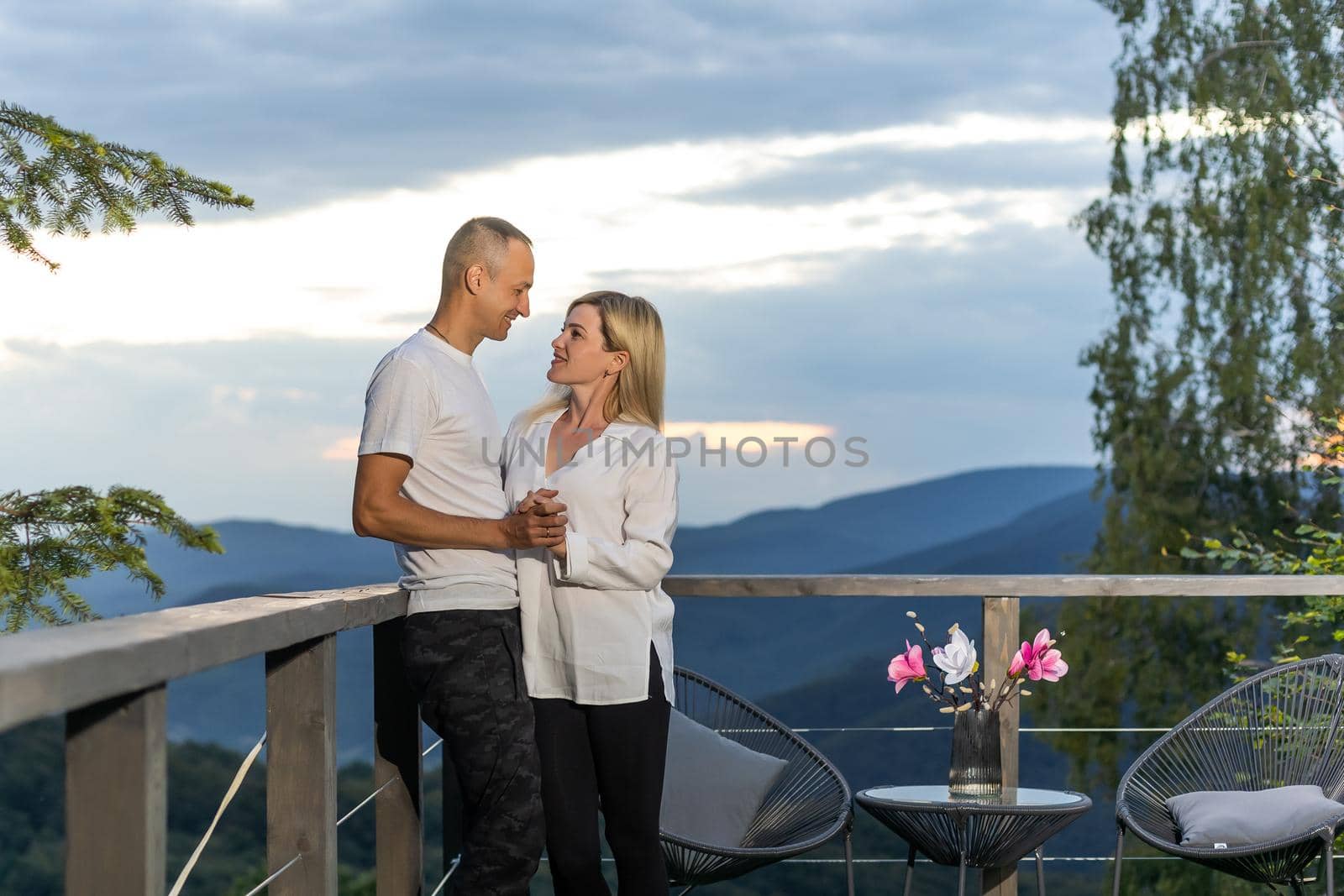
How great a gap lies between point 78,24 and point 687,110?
23.3 ft

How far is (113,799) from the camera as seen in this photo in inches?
51.5

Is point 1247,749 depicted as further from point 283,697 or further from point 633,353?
point 283,697

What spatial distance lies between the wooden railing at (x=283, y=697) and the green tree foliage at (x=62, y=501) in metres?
0.75

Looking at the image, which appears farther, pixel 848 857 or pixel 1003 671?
pixel 1003 671

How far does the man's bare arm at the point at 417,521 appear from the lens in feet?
6.95

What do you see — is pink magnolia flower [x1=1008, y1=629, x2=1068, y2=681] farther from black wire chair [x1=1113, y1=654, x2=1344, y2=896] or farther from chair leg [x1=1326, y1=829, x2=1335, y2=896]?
chair leg [x1=1326, y1=829, x2=1335, y2=896]

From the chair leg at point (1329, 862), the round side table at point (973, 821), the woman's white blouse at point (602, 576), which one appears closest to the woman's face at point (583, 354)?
the woman's white blouse at point (602, 576)

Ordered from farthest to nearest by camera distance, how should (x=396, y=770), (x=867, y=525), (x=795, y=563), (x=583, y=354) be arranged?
(x=867, y=525) → (x=795, y=563) → (x=396, y=770) → (x=583, y=354)

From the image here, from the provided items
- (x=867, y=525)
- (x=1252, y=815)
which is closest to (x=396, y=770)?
(x=1252, y=815)

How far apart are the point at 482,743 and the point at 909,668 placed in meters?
1.26

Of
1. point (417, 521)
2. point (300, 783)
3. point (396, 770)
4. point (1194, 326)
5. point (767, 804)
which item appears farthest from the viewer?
point (1194, 326)

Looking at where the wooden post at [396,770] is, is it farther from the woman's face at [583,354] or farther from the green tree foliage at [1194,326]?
the green tree foliage at [1194,326]

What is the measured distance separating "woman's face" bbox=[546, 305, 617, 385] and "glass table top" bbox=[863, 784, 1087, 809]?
122cm

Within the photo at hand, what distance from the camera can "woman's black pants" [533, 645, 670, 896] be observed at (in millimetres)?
Answer: 2357
